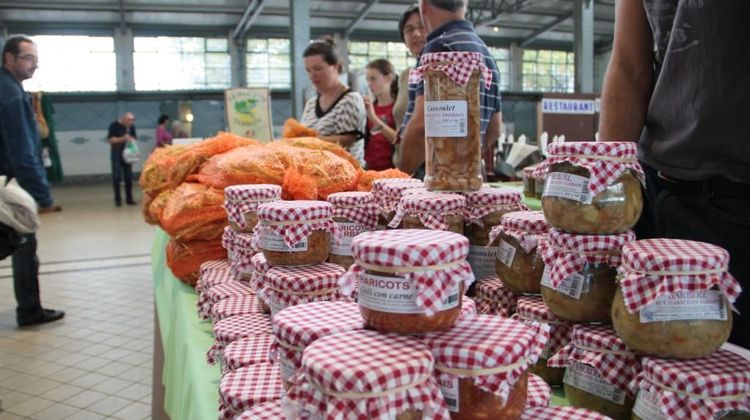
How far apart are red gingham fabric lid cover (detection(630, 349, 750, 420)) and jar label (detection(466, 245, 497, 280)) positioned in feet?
1.97

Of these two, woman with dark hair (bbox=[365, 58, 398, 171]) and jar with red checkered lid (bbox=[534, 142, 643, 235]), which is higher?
woman with dark hair (bbox=[365, 58, 398, 171])

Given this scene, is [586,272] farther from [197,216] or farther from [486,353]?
[197,216]

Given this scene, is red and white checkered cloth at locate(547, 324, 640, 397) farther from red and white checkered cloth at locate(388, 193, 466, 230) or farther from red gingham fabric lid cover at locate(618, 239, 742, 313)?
red and white checkered cloth at locate(388, 193, 466, 230)

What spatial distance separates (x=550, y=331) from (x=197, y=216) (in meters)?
1.42

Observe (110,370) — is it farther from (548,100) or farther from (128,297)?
(548,100)

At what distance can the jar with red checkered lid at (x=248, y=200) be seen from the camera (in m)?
1.87

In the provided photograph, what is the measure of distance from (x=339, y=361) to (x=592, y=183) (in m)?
0.57

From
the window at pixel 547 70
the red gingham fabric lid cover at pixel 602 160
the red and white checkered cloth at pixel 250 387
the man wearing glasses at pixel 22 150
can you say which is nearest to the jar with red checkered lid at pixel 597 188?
the red gingham fabric lid cover at pixel 602 160

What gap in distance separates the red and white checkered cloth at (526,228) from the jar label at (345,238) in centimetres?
42

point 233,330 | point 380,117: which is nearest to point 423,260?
point 233,330

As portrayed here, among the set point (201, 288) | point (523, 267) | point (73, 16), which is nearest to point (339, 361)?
point (523, 267)

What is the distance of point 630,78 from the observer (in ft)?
4.83

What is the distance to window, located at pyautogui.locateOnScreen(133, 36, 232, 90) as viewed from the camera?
1889 cm

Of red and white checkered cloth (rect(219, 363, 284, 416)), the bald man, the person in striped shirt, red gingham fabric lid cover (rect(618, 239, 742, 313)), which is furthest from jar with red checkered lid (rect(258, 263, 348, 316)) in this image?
the bald man
